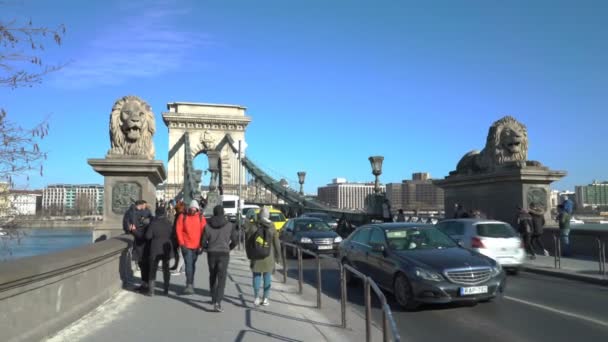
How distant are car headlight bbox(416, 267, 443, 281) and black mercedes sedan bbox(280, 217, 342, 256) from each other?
374 inches

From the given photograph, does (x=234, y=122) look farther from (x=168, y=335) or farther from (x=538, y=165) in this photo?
(x=168, y=335)

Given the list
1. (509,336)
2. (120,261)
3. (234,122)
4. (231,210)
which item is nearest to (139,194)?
(120,261)

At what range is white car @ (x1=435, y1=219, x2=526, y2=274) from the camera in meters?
12.6

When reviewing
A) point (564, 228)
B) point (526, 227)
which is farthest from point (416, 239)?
point (564, 228)

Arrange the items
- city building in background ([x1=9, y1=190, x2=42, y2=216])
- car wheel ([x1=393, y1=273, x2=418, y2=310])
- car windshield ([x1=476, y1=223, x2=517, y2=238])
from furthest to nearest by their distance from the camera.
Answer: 1. car windshield ([x1=476, y1=223, x2=517, y2=238])
2. car wheel ([x1=393, y1=273, x2=418, y2=310])
3. city building in background ([x1=9, y1=190, x2=42, y2=216])

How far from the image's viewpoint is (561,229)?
15.6 m

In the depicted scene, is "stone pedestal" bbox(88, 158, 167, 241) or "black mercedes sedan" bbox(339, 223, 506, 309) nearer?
"black mercedes sedan" bbox(339, 223, 506, 309)

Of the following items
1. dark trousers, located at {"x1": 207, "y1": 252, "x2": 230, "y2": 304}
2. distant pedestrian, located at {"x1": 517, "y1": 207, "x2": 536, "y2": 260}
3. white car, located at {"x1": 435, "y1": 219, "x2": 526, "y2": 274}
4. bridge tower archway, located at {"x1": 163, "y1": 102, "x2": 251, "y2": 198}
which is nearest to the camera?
dark trousers, located at {"x1": 207, "y1": 252, "x2": 230, "y2": 304}

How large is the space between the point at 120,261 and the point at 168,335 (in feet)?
Answer: 12.6

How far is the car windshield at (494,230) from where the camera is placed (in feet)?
42.3

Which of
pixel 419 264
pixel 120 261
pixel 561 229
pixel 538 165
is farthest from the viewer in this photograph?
pixel 538 165

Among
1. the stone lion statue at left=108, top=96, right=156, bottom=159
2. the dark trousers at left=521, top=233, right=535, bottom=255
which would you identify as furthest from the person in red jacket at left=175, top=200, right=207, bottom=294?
the dark trousers at left=521, top=233, right=535, bottom=255

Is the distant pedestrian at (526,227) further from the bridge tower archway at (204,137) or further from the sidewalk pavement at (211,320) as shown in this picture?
the bridge tower archway at (204,137)

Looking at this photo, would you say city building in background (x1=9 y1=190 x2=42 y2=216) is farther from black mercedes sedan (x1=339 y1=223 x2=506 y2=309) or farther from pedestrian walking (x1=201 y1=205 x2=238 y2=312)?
black mercedes sedan (x1=339 y1=223 x2=506 y2=309)
